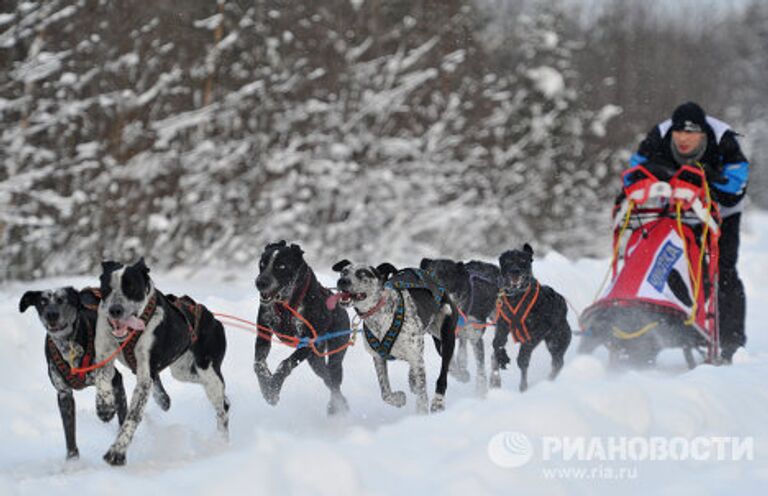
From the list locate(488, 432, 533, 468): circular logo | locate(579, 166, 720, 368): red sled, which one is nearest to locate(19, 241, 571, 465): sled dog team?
locate(579, 166, 720, 368): red sled

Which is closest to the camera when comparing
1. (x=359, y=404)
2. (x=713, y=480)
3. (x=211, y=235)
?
(x=713, y=480)

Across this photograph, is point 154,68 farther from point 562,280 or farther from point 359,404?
point 359,404

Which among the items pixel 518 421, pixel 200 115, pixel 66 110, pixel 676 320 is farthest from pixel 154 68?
pixel 518 421

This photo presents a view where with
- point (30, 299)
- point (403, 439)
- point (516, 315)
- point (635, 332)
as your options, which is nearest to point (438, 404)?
point (516, 315)

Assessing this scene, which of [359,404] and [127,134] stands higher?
[127,134]

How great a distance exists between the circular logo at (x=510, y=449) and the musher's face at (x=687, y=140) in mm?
4369

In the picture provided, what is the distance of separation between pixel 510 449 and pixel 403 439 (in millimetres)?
467

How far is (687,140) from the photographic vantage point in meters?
7.30

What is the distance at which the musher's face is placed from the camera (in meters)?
7.27

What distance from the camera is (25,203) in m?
10.9

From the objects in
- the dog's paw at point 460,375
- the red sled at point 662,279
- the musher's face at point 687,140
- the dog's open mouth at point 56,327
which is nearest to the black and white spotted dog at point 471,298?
the dog's paw at point 460,375

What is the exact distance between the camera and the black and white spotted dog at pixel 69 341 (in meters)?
4.43

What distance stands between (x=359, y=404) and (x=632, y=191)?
2.79 m

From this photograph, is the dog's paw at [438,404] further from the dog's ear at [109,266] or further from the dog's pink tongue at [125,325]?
the dog's ear at [109,266]
